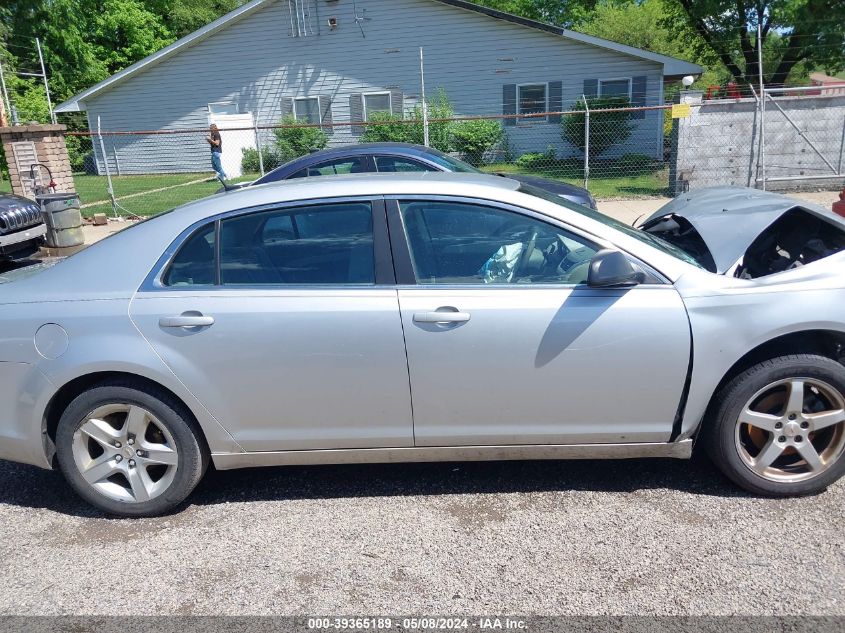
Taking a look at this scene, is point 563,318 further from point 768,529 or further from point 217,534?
point 217,534

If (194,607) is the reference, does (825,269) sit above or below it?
above

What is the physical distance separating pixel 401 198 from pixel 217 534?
1.88m

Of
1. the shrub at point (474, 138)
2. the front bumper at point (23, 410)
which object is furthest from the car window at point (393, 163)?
the shrub at point (474, 138)

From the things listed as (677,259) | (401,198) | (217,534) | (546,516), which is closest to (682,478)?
(546,516)

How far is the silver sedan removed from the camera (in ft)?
10.8

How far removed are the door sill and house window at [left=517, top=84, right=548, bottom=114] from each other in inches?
779

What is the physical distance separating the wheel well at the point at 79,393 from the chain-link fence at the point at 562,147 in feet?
17.2

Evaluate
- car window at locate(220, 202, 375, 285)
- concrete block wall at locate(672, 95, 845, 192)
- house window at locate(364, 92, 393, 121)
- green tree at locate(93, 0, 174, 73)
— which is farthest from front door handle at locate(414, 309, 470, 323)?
green tree at locate(93, 0, 174, 73)

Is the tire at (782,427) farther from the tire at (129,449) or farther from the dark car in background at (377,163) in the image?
the dark car in background at (377,163)

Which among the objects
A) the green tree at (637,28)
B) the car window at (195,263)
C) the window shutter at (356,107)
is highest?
the green tree at (637,28)

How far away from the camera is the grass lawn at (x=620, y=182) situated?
49.3 ft

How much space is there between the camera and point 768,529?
→ 10.6 ft

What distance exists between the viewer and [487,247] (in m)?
3.55

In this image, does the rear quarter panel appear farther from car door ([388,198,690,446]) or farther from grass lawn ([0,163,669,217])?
grass lawn ([0,163,669,217])
